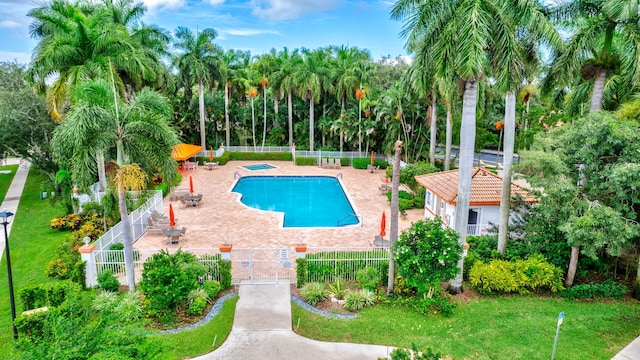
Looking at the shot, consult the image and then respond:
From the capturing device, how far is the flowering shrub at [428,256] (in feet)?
36.2

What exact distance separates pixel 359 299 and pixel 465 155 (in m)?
5.30

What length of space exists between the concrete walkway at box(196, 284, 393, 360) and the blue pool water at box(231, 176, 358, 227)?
9.32 meters

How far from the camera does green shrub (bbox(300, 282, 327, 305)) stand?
1222cm

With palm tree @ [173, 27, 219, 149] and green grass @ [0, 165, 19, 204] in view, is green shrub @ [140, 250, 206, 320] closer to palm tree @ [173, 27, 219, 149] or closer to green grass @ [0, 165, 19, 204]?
green grass @ [0, 165, 19, 204]

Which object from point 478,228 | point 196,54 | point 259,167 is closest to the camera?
point 478,228

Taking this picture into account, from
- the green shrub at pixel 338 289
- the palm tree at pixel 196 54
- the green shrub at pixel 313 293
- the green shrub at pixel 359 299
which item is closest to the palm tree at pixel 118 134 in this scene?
the green shrub at pixel 313 293

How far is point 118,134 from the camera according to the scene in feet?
37.5

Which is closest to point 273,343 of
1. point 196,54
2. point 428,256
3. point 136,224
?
point 428,256

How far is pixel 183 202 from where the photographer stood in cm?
2261

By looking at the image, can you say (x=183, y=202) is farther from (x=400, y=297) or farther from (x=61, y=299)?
(x=400, y=297)

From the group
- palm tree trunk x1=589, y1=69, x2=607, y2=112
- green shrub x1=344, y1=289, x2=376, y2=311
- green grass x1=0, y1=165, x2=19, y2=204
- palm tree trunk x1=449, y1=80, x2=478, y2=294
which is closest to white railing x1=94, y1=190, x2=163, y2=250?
green shrub x1=344, y1=289, x2=376, y2=311

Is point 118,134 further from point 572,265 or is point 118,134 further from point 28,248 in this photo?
point 572,265

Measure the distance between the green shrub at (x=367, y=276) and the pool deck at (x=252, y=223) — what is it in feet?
12.7

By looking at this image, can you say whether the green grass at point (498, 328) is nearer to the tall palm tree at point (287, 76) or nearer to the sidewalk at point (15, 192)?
the sidewalk at point (15, 192)
